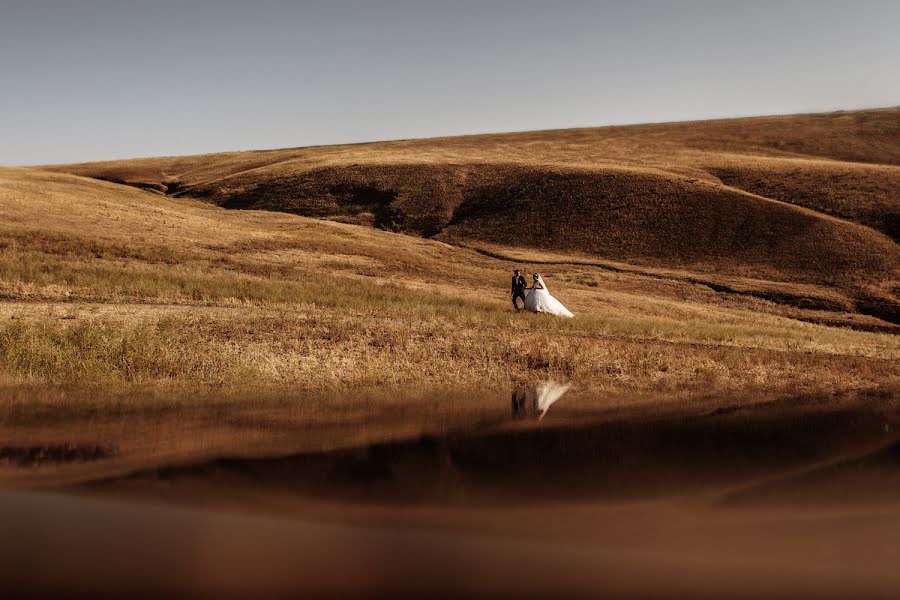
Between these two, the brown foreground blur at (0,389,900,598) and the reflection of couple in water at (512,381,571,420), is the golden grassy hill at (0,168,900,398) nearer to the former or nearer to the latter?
the reflection of couple in water at (512,381,571,420)

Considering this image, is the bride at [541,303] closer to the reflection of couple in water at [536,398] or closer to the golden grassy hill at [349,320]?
the golden grassy hill at [349,320]

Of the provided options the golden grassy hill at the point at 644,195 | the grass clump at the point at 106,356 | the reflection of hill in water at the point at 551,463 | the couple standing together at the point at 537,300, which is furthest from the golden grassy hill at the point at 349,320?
the golden grassy hill at the point at 644,195

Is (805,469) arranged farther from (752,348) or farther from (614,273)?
(614,273)

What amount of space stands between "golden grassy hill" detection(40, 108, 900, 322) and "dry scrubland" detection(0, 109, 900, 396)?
301 millimetres

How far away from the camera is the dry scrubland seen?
17516mm

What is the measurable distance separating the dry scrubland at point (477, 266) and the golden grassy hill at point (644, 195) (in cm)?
30

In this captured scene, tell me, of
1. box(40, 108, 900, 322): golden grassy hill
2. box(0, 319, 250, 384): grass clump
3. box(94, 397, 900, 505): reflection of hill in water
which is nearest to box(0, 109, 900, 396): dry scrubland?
box(0, 319, 250, 384): grass clump

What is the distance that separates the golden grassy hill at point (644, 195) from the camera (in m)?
54.8

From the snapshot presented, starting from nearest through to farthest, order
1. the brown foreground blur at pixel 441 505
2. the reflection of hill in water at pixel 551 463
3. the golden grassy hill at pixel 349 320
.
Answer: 1. the brown foreground blur at pixel 441 505
2. the reflection of hill in water at pixel 551 463
3. the golden grassy hill at pixel 349 320

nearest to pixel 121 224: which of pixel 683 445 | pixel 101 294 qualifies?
pixel 101 294

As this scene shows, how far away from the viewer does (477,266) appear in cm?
5028

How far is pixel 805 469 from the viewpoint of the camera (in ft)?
32.0

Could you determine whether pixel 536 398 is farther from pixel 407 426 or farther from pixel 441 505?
pixel 441 505

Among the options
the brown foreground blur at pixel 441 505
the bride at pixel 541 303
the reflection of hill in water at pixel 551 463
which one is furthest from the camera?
the bride at pixel 541 303
